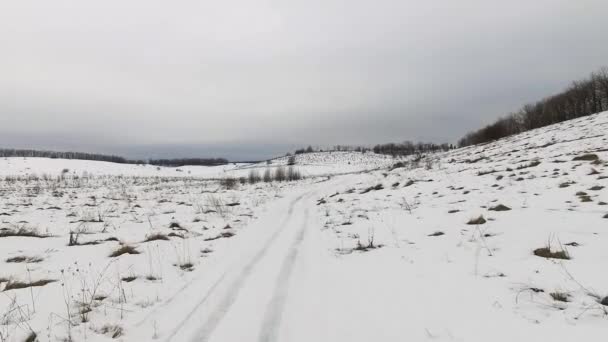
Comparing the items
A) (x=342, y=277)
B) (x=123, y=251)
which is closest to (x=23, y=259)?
(x=123, y=251)

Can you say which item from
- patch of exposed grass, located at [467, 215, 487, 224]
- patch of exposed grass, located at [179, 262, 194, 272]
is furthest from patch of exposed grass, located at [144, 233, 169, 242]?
patch of exposed grass, located at [467, 215, 487, 224]

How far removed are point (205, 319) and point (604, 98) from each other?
73655mm

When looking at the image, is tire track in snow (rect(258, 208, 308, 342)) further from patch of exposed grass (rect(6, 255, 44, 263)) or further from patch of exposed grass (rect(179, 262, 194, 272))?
patch of exposed grass (rect(6, 255, 44, 263))

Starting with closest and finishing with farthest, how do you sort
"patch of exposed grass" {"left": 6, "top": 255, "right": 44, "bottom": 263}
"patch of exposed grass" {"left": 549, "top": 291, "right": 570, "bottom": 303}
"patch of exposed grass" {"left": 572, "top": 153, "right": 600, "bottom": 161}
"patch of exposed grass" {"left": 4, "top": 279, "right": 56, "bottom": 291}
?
"patch of exposed grass" {"left": 549, "top": 291, "right": 570, "bottom": 303} < "patch of exposed grass" {"left": 4, "top": 279, "right": 56, "bottom": 291} < "patch of exposed grass" {"left": 6, "top": 255, "right": 44, "bottom": 263} < "patch of exposed grass" {"left": 572, "top": 153, "right": 600, "bottom": 161}

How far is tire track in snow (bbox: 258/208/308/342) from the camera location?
327 centimetres

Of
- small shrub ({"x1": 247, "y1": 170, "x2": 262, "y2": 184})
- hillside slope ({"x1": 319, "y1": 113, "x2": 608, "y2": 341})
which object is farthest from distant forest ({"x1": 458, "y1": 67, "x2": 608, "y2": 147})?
hillside slope ({"x1": 319, "y1": 113, "x2": 608, "y2": 341})

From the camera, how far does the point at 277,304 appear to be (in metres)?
3.98

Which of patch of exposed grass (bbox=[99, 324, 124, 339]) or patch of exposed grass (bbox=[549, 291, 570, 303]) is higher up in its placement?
patch of exposed grass (bbox=[549, 291, 570, 303])

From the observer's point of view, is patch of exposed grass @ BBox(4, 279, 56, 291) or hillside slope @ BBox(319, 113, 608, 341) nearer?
hillside slope @ BBox(319, 113, 608, 341)

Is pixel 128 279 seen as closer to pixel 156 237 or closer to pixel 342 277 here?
pixel 156 237

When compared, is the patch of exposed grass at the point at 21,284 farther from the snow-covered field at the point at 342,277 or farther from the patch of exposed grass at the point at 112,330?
the patch of exposed grass at the point at 112,330

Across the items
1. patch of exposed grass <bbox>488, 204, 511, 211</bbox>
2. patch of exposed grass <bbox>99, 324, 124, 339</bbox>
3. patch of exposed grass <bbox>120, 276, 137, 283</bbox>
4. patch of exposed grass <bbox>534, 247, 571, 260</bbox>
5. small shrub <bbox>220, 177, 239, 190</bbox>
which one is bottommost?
small shrub <bbox>220, 177, 239, 190</bbox>

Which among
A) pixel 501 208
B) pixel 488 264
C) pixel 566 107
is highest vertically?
pixel 566 107

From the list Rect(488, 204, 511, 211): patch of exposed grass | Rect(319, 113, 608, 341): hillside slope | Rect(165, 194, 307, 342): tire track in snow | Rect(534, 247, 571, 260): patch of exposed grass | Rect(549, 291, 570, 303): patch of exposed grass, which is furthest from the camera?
Rect(488, 204, 511, 211): patch of exposed grass
